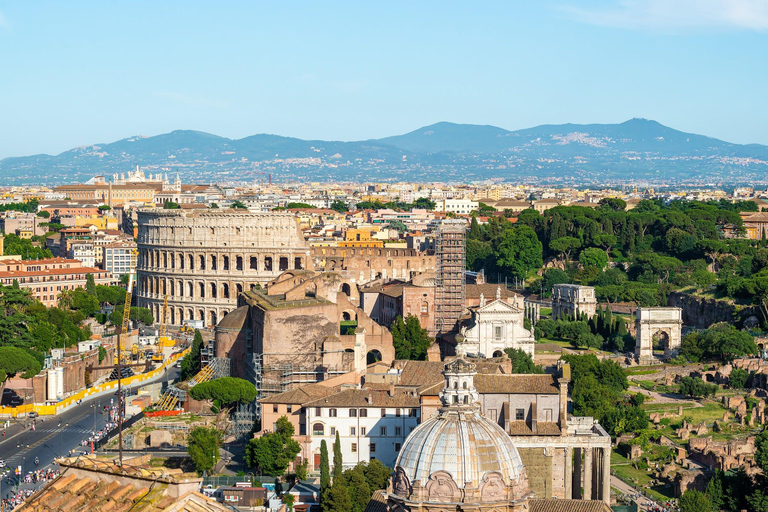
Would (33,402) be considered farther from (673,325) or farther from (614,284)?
(614,284)

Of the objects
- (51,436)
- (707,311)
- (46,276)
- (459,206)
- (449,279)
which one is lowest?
(51,436)

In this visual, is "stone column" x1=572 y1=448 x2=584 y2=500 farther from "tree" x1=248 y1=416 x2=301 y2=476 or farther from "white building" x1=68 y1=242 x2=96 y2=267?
"white building" x1=68 y1=242 x2=96 y2=267

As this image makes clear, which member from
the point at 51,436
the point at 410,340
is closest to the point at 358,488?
the point at 51,436

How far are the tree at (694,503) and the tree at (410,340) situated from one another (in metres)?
19.5

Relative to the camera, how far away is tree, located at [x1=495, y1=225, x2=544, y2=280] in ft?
313

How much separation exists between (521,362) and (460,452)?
30065 millimetres

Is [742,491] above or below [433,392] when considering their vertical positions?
below

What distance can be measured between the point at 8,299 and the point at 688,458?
4079 cm

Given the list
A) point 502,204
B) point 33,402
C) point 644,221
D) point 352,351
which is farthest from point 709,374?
point 502,204

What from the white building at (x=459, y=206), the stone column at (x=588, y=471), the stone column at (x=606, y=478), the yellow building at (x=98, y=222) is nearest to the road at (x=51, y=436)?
the stone column at (x=588, y=471)

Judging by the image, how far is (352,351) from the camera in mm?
47562

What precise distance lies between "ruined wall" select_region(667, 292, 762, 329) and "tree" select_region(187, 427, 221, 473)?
4374 centimetres

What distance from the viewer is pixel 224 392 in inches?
1788

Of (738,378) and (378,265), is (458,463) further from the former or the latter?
(378,265)
